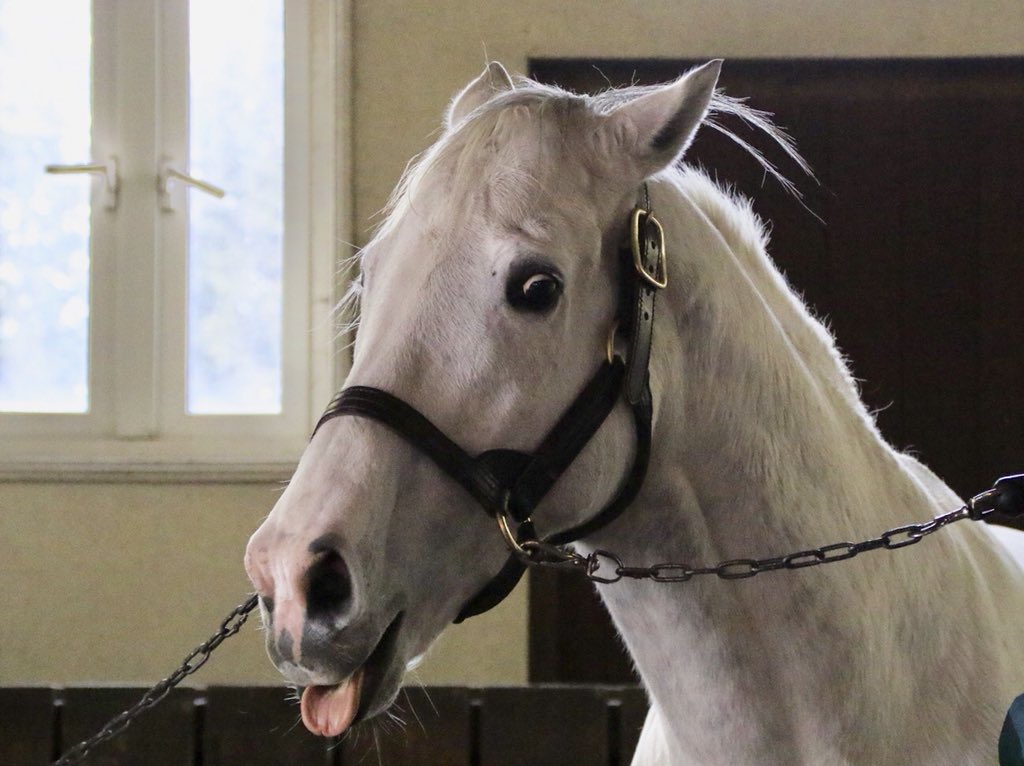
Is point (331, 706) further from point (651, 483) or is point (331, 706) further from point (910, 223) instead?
point (910, 223)

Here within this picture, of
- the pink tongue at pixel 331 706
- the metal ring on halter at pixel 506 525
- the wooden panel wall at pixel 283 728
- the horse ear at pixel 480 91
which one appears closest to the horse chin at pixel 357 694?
the pink tongue at pixel 331 706

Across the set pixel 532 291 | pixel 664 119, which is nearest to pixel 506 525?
pixel 532 291

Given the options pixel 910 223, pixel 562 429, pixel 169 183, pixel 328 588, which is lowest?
pixel 328 588

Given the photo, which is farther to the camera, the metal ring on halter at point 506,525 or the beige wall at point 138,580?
the beige wall at point 138,580

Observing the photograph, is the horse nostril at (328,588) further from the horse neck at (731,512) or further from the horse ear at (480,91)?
the horse ear at (480,91)

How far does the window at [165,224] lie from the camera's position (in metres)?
2.45

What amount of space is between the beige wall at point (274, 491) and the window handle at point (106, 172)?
2.18 feet

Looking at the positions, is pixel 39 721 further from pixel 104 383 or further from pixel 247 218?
pixel 247 218

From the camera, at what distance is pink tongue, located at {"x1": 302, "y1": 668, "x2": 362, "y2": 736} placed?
0.71m

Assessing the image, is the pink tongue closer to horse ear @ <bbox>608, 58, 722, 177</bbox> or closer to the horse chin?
the horse chin

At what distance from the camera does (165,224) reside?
2.47m

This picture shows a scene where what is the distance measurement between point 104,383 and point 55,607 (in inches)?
24.2

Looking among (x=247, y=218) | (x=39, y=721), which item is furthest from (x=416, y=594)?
(x=247, y=218)

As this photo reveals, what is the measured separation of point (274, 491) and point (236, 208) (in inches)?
32.2
